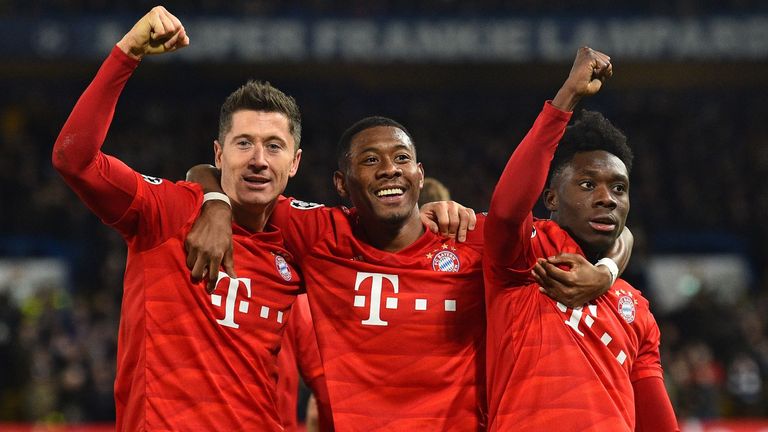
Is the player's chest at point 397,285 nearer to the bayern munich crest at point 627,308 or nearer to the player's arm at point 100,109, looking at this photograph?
the bayern munich crest at point 627,308

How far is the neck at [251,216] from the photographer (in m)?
3.95

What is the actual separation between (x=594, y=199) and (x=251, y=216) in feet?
4.30

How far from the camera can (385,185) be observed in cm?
396

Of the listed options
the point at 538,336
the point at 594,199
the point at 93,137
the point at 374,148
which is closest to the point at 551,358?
the point at 538,336

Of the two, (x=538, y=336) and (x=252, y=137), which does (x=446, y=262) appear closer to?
(x=538, y=336)

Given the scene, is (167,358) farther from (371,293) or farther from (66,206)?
(66,206)

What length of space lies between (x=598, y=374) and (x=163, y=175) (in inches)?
524

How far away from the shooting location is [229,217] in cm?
374

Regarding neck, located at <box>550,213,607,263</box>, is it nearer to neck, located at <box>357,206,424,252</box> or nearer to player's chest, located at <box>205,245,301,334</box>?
neck, located at <box>357,206,424,252</box>

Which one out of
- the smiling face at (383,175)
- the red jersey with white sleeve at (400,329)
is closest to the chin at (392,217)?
the smiling face at (383,175)

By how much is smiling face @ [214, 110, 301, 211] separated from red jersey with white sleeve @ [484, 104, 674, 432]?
0.89m

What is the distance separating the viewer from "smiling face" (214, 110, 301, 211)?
388 centimetres

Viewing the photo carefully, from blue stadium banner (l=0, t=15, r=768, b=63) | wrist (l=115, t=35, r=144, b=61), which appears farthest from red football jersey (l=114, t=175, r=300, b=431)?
blue stadium banner (l=0, t=15, r=768, b=63)

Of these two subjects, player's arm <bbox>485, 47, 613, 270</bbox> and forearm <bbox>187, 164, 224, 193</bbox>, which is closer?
player's arm <bbox>485, 47, 613, 270</bbox>
